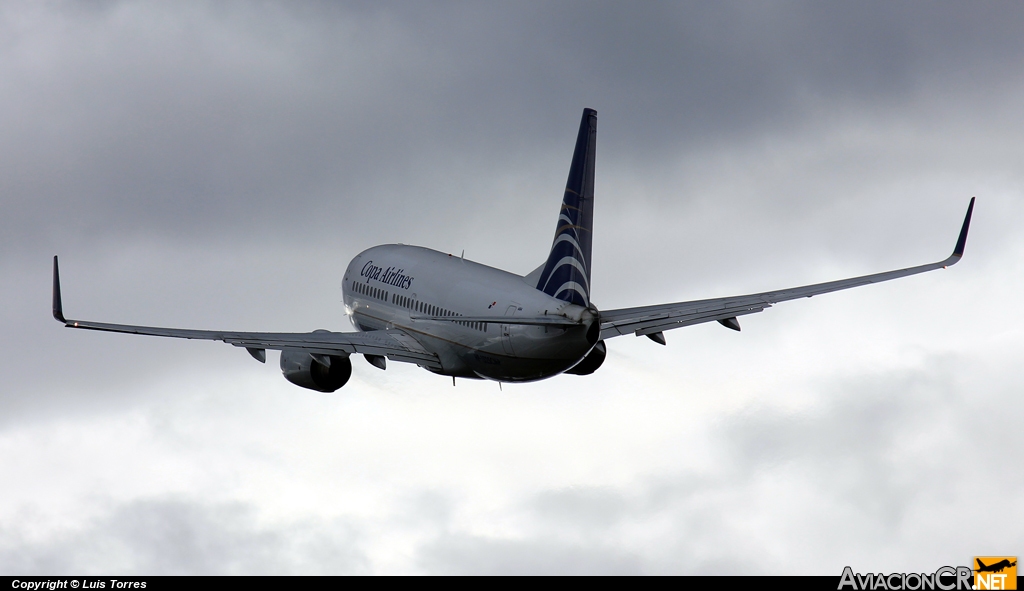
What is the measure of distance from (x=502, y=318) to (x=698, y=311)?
1062 cm

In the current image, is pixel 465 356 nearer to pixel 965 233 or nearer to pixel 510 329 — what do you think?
pixel 510 329

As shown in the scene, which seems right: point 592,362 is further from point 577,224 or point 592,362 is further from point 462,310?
point 577,224

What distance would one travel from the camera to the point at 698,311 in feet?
171

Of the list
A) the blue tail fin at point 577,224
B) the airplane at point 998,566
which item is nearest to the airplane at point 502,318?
the blue tail fin at point 577,224

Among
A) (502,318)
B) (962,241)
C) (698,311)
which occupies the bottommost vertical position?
(502,318)

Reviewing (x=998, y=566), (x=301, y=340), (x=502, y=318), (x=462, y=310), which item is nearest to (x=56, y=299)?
(x=301, y=340)

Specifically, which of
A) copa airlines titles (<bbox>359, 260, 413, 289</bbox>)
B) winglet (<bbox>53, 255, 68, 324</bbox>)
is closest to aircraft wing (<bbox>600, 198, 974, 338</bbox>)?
copa airlines titles (<bbox>359, 260, 413, 289</bbox>)

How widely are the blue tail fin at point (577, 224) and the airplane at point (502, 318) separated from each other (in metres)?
0.04

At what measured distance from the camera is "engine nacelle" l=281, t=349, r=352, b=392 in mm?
54844

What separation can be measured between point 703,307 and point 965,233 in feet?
40.9

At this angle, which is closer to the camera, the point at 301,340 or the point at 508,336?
the point at 508,336

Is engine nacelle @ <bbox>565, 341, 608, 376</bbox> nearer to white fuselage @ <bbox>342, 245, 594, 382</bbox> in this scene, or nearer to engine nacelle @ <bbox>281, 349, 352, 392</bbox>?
white fuselage @ <bbox>342, 245, 594, 382</bbox>

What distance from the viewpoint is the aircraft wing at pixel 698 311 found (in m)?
51.8

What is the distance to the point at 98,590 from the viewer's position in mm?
39594
